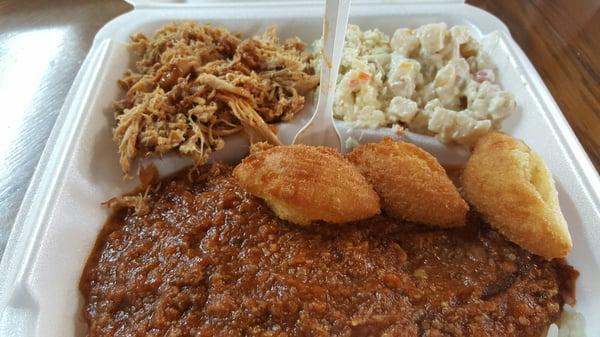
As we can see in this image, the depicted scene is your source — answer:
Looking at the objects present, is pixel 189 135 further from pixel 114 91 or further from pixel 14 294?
pixel 14 294

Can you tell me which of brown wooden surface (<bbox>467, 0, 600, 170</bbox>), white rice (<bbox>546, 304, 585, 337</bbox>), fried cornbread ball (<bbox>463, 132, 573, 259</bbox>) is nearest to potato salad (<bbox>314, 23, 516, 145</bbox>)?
fried cornbread ball (<bbox>463, 132, 573, 259</bbox>)

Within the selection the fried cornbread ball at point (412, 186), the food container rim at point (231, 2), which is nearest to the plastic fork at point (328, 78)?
the fried cornbread ball at point (412, 186)

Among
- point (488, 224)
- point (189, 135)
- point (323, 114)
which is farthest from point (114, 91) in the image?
point (488, 224)

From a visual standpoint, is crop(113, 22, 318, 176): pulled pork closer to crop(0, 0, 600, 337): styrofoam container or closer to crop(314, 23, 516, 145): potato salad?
crop(0, 0, 600, 337): styrofoam container

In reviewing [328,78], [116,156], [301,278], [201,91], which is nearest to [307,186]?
[301,278]

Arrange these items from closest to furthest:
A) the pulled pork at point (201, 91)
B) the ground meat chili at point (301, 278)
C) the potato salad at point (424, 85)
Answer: the ground meat chili at point (301, 278), the pulled pork at point (201, 91), the potato salad at point (424, 85)

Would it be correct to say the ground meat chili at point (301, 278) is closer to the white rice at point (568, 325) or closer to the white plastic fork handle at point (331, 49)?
the white rice at point (568, 325)

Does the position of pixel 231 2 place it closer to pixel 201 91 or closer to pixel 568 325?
pixel 201 91
